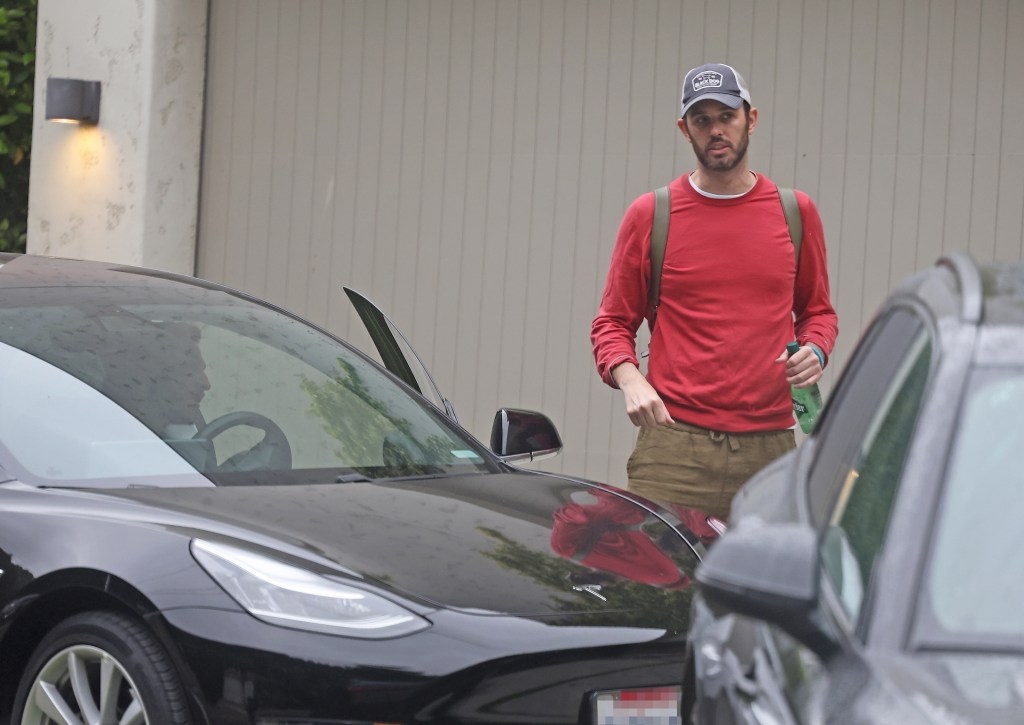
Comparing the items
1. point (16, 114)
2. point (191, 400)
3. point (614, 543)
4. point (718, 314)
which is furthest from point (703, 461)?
point (16, 114)

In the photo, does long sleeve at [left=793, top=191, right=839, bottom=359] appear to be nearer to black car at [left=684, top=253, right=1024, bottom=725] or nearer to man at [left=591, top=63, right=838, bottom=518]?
man at [left=591, top=63, right=838, bottom=518]

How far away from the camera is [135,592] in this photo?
329 centimetres

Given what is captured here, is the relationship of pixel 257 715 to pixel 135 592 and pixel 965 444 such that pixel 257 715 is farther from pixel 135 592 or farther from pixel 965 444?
pixel 965 444

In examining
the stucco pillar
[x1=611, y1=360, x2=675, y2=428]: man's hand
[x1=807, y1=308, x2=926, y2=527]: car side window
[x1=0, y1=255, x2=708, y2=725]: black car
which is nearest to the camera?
[x1=807, y1=308, x2=926, y2=527]: car side window

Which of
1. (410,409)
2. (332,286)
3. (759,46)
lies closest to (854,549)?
(410,409)

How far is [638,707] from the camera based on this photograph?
3225mm

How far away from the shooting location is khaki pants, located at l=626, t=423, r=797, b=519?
4582 millimetres

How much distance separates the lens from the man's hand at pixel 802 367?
4.42m

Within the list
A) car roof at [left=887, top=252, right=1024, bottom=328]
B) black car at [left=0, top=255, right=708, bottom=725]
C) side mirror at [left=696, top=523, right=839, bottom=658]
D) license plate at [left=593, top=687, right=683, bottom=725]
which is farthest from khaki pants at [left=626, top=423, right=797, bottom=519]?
side mirror at [left=696, top=523, right=839, bottom=658]

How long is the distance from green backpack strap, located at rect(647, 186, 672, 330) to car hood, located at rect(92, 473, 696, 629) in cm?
85

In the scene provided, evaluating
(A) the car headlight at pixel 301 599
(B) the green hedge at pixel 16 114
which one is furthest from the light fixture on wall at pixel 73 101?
(A) the car headlight at pixel 301 599

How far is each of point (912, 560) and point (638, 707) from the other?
1450 mm

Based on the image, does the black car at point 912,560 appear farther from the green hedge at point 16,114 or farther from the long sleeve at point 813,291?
the green hedge at point 16,114

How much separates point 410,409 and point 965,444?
2.68m
